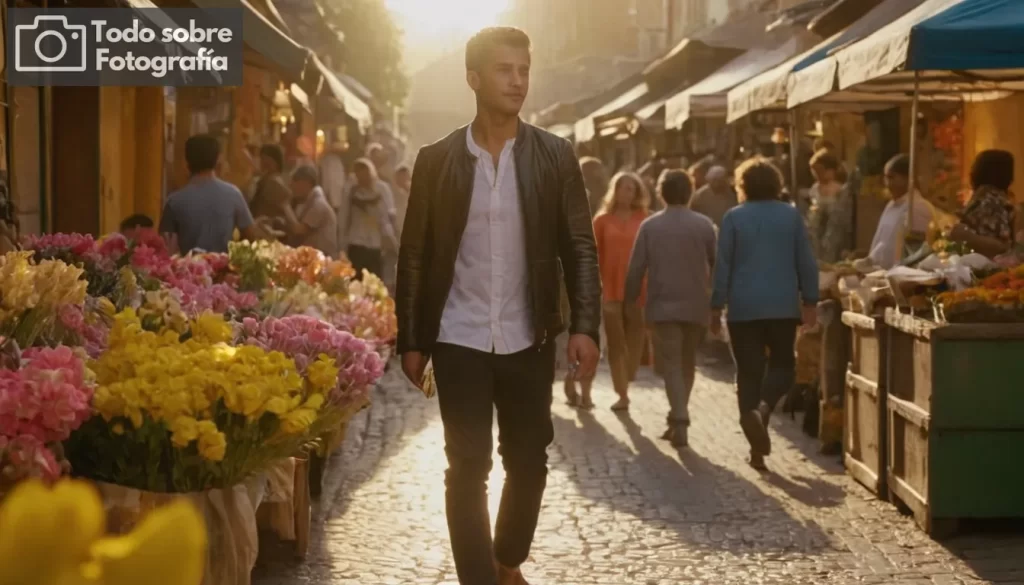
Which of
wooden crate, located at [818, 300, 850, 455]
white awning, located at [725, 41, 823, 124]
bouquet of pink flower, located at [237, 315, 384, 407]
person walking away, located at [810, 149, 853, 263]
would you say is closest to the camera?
bouquet of pink flower, located at [237, 315, 384, 407]

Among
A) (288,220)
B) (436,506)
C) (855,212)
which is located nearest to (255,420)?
(436,506)

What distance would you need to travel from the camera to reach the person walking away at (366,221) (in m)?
17.2

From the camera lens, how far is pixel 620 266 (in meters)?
13.4

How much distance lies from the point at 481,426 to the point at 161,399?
143 centimetres

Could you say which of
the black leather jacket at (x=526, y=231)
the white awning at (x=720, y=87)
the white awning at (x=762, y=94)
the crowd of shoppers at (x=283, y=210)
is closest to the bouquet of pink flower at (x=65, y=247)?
the crowd of shoppers at (x=283, y=210)

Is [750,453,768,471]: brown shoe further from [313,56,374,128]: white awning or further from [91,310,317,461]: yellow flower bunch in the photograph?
[313,56,374,128]: white awning

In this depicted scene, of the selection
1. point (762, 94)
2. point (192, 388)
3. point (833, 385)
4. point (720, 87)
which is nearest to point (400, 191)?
point (720, 87)

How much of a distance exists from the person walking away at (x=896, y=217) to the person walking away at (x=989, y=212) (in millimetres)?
1615

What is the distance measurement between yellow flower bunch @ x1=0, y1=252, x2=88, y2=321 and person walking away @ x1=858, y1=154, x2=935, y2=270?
7991 mm

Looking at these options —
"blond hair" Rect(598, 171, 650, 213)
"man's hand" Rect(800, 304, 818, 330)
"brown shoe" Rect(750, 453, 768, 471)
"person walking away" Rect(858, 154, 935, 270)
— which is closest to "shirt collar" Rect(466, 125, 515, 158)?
"man's hand" Rect(800, 304, 818, 330)

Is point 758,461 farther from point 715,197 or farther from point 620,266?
point 715,197

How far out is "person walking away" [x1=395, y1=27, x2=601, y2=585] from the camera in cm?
532

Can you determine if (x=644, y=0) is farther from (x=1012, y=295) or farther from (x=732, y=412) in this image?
(x=1012, y=295)

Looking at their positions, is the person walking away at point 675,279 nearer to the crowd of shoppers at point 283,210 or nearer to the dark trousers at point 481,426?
the crowd of shoppers at point 283,210
